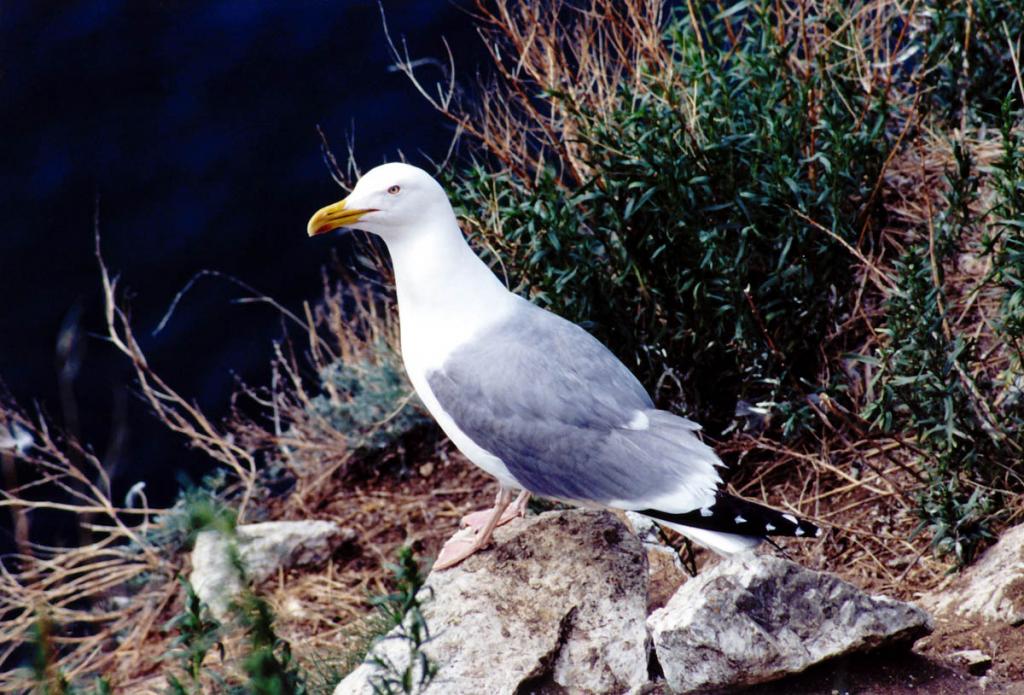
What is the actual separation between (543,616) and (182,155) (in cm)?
484

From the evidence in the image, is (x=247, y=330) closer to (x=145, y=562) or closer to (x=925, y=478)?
(x=145, y=562)

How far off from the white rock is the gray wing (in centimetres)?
83

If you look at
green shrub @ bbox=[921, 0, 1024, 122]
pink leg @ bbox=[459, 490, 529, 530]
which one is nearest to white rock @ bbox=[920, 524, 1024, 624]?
pink leg @ bbox=[459, 490, 529, 530]

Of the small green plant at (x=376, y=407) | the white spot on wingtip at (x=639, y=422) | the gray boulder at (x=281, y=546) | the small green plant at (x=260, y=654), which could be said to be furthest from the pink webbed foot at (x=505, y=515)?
the small green plant at (x=376, y=407)

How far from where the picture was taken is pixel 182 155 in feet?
23.1

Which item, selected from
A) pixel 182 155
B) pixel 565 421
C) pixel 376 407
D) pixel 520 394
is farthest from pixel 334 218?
pixel 182 155

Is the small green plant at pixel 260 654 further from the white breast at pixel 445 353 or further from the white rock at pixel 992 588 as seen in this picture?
the white rock at pixel 992 588

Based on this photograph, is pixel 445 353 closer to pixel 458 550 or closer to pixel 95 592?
pixel 458 550

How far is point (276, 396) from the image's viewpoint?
17.8 ft

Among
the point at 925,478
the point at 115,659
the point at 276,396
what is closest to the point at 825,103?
the point at 925,478

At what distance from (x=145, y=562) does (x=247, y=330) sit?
65.8 inches

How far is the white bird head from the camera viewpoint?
10.1ft

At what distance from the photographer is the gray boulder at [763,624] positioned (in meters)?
2.64

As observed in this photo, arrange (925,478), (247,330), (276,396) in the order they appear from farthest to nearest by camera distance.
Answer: (247,330), (276,396), (925,478)
